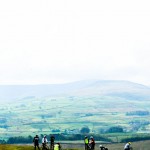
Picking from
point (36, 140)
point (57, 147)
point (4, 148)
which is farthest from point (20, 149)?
point (57, 147)

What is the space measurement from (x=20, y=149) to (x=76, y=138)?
120 m

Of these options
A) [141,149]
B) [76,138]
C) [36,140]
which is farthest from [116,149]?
[76,138]

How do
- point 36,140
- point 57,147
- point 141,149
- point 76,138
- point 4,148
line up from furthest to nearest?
point 76,138, point 141,149, point 4,148, point 36,140, point 57,147

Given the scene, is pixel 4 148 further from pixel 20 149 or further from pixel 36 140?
pixel 36 140

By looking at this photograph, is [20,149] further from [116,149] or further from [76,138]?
[76,138]

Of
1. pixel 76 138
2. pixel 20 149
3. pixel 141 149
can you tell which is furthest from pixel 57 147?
pixel 76 138

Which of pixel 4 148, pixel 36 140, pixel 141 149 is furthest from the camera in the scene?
pixel 141 149

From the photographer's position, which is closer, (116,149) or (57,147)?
(57,147)

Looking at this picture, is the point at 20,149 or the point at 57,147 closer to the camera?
the point at 57,147

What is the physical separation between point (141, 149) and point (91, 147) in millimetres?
55173

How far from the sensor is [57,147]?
2458 inches

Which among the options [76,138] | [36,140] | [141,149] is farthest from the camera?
[76,138]

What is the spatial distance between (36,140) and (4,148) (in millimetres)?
13587

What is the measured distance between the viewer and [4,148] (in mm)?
79000
